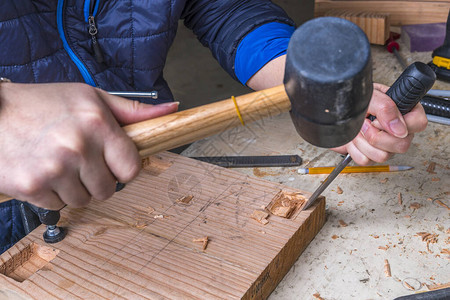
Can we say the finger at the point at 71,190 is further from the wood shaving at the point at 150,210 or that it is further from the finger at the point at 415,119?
the finger at the point at 415,119

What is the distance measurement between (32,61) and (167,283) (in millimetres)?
633

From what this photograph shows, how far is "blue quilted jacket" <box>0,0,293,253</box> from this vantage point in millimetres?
1050

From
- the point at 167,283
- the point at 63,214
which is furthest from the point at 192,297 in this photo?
the point at 63,214

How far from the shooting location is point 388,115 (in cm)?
91

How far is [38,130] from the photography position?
630 mm

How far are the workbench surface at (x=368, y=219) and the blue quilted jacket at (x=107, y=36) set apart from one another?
0.27 meters

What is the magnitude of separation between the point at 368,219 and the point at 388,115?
22 cm

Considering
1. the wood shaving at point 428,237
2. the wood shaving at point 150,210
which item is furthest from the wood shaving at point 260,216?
the wood shaving at point 428,237

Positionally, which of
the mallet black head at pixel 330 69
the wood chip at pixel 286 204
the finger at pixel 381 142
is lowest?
the wood chip at pixel 286 204

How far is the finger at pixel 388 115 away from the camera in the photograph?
0.91 m

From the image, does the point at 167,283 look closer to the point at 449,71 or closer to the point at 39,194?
the point at 39,194

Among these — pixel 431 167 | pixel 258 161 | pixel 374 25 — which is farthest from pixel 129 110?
pixel 374 25

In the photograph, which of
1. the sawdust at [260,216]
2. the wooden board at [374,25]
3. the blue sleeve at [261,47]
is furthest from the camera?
the wooden board at [374,25]

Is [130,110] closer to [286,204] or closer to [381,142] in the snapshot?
[286,204]
